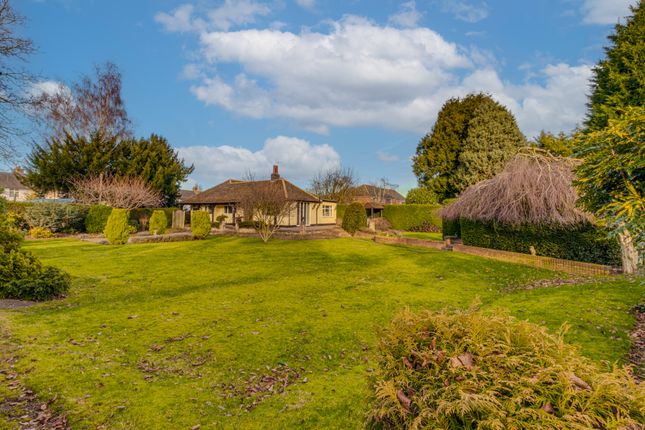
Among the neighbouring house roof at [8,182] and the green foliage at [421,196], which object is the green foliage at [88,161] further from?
the neighbouring house roof at [8,182]

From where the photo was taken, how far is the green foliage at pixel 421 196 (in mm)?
40719

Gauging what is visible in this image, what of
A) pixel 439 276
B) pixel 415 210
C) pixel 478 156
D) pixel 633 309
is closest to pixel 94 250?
pixel 439 276

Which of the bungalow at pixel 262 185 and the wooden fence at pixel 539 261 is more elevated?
the bungalow at pixel 262 185

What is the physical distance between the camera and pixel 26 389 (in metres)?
4.98

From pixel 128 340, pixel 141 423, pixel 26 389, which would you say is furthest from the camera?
pixel 128 340

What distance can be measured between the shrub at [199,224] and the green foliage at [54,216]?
12.0m

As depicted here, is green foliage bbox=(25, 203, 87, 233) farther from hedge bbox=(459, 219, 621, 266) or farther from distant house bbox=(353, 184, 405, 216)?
hedge bbox=(459, 219, 621, 266)

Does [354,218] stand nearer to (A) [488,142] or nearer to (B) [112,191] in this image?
(A) [488,142]

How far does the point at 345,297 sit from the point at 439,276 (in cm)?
489

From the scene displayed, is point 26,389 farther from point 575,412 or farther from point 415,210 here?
point 415,210

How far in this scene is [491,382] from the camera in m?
2.10

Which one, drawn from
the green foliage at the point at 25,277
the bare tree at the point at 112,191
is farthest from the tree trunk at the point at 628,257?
the bare tree at the point at 112,191

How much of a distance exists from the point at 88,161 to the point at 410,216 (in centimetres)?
3529

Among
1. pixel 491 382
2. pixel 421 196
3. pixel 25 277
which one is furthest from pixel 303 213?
pixel 491 382
